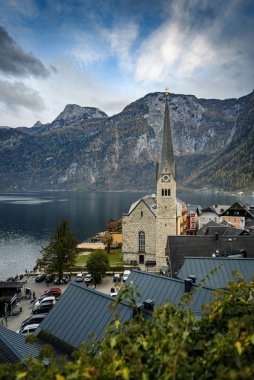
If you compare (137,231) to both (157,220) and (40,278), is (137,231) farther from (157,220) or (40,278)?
(40,278)

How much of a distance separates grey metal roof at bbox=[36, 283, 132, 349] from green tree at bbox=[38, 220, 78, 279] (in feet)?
103

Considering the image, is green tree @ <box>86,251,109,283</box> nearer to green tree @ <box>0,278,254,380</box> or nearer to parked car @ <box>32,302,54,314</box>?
parked car @ <box>32,302,54,314</box>

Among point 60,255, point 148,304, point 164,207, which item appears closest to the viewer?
point 148,304

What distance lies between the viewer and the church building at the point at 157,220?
55.1 metres

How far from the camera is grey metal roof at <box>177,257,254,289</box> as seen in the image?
945 inches

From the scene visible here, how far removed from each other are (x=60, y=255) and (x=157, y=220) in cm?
1697

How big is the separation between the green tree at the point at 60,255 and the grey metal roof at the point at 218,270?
2576 cm

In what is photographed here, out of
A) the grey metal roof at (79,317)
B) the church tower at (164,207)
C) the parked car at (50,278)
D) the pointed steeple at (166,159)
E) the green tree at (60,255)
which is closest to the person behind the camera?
the grey metal roof at (79,317)

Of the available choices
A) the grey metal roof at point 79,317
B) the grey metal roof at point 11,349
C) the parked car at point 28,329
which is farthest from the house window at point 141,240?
the grey metal roof at point 11,349

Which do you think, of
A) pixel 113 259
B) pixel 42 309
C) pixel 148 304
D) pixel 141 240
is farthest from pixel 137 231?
pixel 148 304

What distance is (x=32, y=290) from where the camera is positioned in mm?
43781

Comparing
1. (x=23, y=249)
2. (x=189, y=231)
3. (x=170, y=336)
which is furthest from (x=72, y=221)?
(x=170, y=336)

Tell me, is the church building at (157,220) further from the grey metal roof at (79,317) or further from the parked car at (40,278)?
the grey metal roof at (79,317)

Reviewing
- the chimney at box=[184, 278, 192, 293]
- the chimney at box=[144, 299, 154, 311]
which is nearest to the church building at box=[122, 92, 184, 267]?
the chimney at box=[184, 278, 192, 293]
